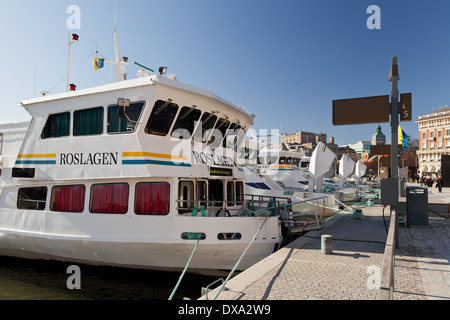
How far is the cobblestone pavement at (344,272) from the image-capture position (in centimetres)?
581

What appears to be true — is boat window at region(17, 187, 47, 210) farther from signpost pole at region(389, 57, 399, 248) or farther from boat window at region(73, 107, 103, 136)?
signpost pole at region(389, 57, 399, 248)

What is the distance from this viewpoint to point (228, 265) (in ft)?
28.9

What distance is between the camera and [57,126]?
993 centimetres

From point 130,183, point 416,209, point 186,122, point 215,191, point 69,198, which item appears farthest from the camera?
point 416,209

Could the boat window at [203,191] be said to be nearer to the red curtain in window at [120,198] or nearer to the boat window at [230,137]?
the boat window at [230,137]

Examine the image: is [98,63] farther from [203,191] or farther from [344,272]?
[344,272]

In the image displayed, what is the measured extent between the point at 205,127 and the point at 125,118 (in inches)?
96.9

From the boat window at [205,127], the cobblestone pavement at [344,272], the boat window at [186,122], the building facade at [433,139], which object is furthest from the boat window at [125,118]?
the building facade at [433,139]

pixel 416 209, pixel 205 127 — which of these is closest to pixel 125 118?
pixel 205 127

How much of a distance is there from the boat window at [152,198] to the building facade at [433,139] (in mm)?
92381

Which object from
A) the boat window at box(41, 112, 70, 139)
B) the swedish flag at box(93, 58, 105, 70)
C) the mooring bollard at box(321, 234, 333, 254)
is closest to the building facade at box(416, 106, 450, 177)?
the mooring bollard at box(321, 234, 333, 254)
